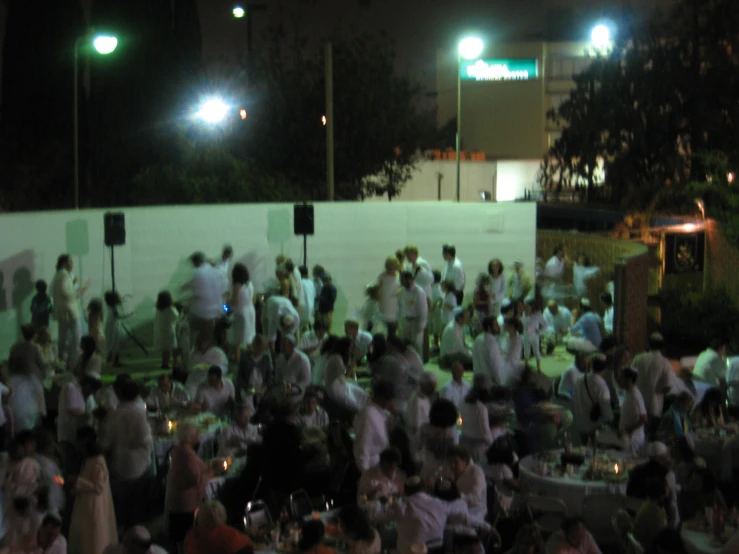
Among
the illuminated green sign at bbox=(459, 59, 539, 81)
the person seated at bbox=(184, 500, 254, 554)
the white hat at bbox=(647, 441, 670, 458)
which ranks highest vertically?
the illuminated green sign at bbox=(459, 59, 539, 81)

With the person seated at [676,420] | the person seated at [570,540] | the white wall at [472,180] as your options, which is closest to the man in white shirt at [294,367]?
the person seated at [676,420]

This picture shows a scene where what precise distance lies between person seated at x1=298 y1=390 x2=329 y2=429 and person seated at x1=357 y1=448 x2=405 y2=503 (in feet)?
4.35

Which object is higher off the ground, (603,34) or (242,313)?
(603,34)

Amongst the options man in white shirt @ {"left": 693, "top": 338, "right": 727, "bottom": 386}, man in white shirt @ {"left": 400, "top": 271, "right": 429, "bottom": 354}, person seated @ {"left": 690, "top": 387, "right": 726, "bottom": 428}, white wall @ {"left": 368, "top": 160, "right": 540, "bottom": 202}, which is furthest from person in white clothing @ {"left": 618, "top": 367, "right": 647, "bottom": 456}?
white wall @ {"left": 368, "top": 160, "right": 540, "bottom": 202}

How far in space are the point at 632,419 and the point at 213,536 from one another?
442cm

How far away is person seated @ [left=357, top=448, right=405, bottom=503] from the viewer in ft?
24.4

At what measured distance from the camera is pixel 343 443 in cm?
856

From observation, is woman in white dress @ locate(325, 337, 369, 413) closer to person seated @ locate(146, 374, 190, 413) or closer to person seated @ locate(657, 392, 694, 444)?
person seated @ locate(146, 374, 190, 413)

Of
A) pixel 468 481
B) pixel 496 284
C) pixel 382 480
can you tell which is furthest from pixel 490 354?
pixel 496 284

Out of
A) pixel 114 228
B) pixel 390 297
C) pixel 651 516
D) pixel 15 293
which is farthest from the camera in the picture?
pixel 114 228

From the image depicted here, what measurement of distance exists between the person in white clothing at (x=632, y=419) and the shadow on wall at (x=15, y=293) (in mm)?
8886

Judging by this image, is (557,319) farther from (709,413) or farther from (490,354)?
(709,413)

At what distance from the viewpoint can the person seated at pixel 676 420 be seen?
9.15 m

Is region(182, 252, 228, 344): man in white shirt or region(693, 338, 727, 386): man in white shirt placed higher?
region(182, 252, 228, 344): man in white shirt
